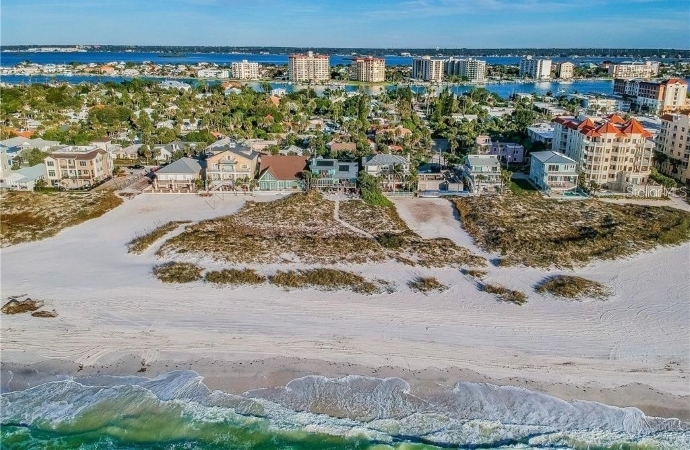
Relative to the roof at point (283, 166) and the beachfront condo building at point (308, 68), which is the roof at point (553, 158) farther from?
the beachfront condo building at point (308, 68)

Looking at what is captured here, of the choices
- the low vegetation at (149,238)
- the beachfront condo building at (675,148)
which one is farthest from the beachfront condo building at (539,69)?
the low vegetation at (149,238)

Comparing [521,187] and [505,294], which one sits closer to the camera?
[505,294]

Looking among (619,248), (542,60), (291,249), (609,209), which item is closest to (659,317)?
(619,248)

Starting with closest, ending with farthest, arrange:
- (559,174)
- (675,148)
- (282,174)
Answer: (282,174)
(559,174)
(675,148)

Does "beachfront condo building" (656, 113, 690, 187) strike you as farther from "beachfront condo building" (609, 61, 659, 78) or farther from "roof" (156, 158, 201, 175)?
"beachfront condo building" (609, 61, 659, 78)

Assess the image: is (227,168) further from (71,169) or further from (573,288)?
(573,288)

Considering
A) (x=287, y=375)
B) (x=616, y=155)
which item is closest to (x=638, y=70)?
(x=616, y=155)
